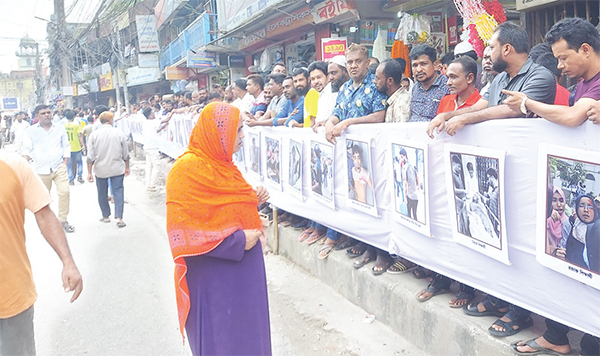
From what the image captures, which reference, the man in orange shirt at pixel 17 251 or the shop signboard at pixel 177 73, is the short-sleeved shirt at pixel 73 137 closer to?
the shop signboard at pixel 177 73

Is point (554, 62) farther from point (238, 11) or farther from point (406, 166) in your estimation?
point (238, 11)

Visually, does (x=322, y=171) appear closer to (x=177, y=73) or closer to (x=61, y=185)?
(x=61, y=185)

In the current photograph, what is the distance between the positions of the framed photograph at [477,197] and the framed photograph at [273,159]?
2.85 m

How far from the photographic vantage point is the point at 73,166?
11.8 m

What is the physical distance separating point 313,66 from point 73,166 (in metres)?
8.93

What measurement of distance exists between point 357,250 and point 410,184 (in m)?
1.23

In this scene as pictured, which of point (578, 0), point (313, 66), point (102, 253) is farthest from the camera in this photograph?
point (102, 253)

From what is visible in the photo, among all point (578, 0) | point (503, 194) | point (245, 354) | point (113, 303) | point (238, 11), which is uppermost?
point (238, 11)

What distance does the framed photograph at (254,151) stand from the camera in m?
6.04

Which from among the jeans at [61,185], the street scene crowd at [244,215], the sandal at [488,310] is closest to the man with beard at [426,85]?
the street scene crowd at [244,215]

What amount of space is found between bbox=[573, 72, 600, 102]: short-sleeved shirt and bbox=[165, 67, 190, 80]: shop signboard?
20.4 metres

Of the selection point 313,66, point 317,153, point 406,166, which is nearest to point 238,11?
point 313,66

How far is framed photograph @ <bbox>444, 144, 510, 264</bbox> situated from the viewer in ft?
8.03

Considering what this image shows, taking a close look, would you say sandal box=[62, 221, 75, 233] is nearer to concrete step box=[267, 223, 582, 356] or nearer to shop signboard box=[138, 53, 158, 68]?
concrete step box=[267, 223, 582, 356]
